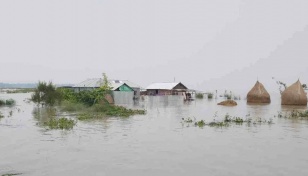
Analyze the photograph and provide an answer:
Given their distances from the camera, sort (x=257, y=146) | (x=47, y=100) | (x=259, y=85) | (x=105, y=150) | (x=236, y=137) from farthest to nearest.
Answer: (x=259, y=85)
(x=47, y=100)
(x=236, y=137)
(x=257, y=146)
(x=105, y=150)

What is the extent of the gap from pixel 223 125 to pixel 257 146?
6871mm

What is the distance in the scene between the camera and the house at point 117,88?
43.1 metres

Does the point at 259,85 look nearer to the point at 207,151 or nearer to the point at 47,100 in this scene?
the point at 47,100

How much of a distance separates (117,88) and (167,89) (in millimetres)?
13814

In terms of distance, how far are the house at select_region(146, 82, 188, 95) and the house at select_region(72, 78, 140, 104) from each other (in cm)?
1132

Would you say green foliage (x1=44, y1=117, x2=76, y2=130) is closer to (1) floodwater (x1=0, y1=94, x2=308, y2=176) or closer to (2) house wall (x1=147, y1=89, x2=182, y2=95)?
(1) floodwater (x1=0, y1=94, x2=308, y2=176)

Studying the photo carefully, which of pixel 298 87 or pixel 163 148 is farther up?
pixel 298 87

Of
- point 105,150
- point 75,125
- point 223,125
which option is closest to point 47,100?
point 75,125

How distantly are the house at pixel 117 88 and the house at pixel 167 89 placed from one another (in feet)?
37.1

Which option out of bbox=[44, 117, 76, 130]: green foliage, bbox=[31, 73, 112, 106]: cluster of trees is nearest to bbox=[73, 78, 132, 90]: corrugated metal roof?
bbox=[31, 73, 112, 106]: cluster of trees

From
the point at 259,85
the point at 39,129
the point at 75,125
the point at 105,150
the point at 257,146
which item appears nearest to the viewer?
the point at 105,150

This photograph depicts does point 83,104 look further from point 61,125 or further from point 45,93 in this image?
point 61,125

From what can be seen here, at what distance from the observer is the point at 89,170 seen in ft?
35.5

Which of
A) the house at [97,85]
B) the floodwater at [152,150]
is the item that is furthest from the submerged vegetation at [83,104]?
the floodwater at [152,150]
